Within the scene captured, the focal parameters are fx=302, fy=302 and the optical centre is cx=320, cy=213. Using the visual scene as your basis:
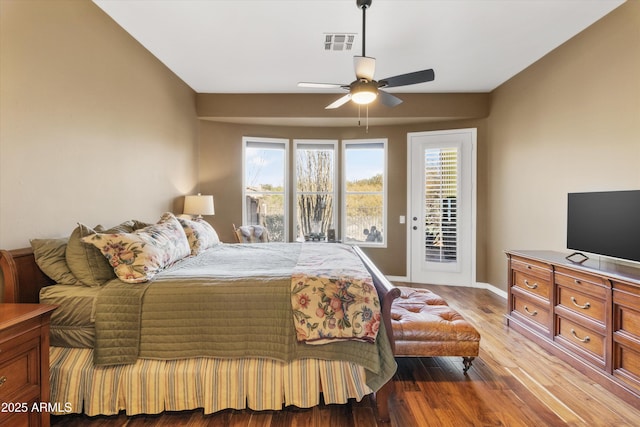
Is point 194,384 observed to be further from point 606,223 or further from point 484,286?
point 484,286

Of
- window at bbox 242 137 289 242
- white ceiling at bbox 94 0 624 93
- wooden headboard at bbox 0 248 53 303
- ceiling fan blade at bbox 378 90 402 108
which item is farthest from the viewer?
window at bbox 242 137 289 242

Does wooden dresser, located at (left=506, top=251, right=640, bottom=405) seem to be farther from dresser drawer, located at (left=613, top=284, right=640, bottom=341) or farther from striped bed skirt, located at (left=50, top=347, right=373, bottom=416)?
striped bed skirt, located at (left=50, top=347, right=373, bottom=416)

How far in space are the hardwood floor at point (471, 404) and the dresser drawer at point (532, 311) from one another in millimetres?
318

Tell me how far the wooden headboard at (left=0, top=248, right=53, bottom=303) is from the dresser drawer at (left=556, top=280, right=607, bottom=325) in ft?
12.8

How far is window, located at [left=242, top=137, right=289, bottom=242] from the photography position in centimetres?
513

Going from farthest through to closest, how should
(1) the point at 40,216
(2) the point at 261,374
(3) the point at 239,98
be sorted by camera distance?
(3) the point at 239,98 → (1) the point at 40,216 → (2) the point at 261,374

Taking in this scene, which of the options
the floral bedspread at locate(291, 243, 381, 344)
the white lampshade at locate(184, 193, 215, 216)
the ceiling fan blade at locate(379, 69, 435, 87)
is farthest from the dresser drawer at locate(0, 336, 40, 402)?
the ceiling fan blade at locate(379, 69, 435, 87)

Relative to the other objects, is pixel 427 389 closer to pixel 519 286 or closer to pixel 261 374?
pixel 261 374

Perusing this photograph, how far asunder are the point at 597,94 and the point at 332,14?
2.56 metres

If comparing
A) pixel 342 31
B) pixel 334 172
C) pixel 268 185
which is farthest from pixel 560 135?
pixel 268 185

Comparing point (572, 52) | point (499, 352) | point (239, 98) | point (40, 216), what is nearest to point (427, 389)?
point (499, 352)

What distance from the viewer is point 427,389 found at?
2.19m

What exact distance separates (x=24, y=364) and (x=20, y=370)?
0.10 ft

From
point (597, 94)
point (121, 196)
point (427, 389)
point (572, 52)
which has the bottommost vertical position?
point (427, 389)
